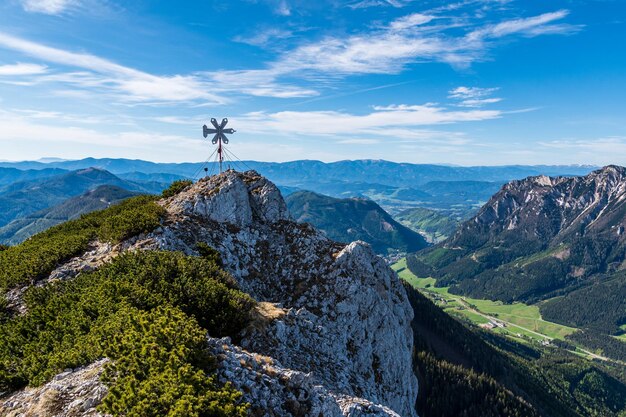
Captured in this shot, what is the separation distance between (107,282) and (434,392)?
13728 centimetres

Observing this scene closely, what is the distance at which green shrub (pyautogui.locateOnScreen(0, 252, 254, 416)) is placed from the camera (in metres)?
15.9

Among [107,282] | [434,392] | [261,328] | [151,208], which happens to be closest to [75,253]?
[151,208]

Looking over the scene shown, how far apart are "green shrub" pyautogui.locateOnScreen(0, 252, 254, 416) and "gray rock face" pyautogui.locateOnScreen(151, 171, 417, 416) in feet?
24.1

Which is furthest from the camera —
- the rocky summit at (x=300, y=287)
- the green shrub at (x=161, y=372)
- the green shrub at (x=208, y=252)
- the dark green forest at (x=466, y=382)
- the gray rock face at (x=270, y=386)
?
the dark green forest at (x=466, y=382)

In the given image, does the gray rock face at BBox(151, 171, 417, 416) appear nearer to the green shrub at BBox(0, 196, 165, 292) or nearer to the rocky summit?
the rocky summit

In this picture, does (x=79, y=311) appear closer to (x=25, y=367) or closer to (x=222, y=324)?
(x=25, y=367)

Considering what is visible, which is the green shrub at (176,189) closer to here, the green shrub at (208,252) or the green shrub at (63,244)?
the green shrub at (63,244)

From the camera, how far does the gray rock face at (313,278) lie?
37.2 metres

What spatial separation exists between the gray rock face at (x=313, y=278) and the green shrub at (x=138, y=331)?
7.36 metres

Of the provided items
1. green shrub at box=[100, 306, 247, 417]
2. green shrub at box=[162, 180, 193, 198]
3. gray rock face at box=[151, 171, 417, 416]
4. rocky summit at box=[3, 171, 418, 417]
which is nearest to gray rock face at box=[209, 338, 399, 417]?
rocky summit at box=[3, 171, 418, 417]

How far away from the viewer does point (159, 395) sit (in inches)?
623

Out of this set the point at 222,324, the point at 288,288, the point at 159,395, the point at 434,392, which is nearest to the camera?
the point at 159,395

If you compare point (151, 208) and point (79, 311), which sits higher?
point (151, 208)

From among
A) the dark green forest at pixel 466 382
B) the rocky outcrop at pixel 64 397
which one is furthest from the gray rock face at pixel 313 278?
the dark green forest at pixel 466 382
